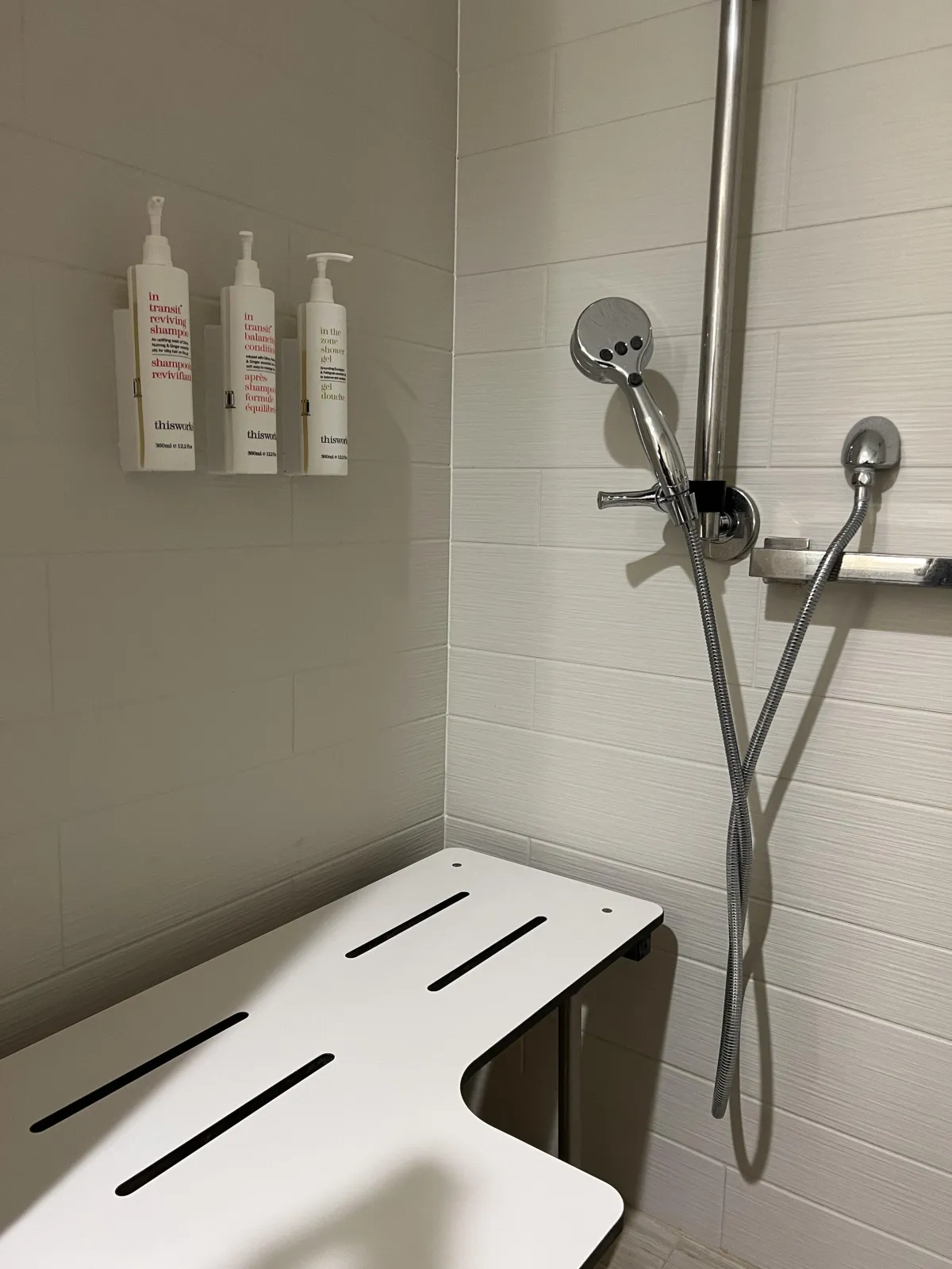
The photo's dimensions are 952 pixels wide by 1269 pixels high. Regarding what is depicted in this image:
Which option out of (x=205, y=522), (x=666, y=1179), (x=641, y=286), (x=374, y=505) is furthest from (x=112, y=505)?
(x=666, y=1179)

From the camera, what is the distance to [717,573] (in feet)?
3.94

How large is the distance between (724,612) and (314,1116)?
737mm

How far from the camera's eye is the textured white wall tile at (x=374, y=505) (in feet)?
3.92

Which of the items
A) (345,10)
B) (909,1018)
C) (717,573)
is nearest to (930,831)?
(909,1018)

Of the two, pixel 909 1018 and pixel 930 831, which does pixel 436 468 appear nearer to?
pixel 930 831

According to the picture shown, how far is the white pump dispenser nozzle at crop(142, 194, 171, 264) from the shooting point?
0.91 meters

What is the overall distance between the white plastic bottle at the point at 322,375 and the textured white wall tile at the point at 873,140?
54 centimetres

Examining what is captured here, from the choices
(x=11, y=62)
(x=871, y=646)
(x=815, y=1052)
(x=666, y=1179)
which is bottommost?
(x=666, y=1179)


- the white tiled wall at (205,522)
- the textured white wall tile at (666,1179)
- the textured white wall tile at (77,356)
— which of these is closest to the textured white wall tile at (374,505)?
the white tiled wall at (205,522)

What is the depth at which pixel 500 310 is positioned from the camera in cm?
134

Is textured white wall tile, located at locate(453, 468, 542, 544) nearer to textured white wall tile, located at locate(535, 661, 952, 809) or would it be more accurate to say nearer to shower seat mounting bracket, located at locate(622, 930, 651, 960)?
textured white wall tile, located at locate(535, 661, 952, 809)

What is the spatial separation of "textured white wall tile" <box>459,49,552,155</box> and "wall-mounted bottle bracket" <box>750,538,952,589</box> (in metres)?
0.65

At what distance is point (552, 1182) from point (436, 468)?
0.93 metres

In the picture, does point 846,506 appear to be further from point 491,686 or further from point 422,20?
point 422,20
